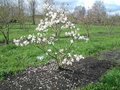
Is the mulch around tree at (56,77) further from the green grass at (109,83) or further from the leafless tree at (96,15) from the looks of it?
the leafless tree at (96,15)

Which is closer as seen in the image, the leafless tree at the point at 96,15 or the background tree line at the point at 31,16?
the background tree line at the point at 31,16

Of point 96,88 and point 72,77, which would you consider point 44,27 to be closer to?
point 72,77

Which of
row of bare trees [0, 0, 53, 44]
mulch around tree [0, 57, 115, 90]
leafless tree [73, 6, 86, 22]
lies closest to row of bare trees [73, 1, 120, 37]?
leafless tree [73, 6, 86, 22]

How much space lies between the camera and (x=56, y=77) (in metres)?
11.5

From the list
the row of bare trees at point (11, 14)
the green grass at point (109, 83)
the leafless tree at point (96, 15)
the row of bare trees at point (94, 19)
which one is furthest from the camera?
the leafless tree at point (96, 15)

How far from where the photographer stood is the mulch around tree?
10820mm

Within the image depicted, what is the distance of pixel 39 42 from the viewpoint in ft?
40.9

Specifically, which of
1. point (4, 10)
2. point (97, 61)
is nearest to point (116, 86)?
point (97, 61)

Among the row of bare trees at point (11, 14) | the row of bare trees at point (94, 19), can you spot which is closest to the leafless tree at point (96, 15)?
the row of bare trees at point (94, 19)

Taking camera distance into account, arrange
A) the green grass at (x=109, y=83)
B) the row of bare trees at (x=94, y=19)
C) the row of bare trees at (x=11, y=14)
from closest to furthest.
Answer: the green grass at (x=109, y=83) → the row of bare trees at (x=11, y=14) → the row of bare trees at (x=94, y=19)

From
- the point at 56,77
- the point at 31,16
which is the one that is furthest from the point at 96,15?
the point at 56,77

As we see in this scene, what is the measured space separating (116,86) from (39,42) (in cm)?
363

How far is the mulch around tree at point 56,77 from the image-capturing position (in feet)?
35.5

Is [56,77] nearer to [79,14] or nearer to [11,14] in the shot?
[11,14]
